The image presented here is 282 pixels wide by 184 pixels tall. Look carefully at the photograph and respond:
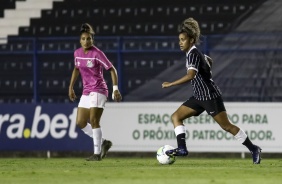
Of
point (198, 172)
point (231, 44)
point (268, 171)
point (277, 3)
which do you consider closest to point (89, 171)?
point (198, 172)

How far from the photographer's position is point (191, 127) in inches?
787

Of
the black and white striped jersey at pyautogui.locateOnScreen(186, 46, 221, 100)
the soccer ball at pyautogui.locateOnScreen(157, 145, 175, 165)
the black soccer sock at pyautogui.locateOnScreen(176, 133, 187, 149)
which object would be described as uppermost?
the black and white striped jersey at pyautogui.locateOnScreen(186, 46, 221, 100)

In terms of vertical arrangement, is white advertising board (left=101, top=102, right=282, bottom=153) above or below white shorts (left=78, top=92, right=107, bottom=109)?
below

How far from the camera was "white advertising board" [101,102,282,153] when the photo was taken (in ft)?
64.4

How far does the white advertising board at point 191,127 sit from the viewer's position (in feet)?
64.4

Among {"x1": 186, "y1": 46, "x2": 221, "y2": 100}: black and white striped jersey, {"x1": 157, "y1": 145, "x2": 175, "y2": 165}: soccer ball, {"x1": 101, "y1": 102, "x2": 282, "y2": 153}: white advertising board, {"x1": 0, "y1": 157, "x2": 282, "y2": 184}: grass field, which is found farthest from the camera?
{"x1": 101, "y1": 102, "x2": 282, "y2": 153}: white advertising board

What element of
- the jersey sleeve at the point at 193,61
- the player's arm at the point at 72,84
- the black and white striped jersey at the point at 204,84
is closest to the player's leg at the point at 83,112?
the player's arm at the point at 72,84

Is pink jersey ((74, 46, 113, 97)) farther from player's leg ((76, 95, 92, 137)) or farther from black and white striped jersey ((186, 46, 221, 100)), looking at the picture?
black and white striped jersey ((186, 46, 221, 100))

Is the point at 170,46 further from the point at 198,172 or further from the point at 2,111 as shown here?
the point at 198,172

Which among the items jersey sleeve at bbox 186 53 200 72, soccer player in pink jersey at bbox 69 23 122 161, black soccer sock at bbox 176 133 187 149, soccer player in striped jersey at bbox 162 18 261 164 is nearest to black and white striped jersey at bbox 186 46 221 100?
soccer player in striped jersey at bbox 162 18 261 164

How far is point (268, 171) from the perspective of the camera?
44.9ft

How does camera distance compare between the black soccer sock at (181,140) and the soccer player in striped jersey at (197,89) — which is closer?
the soccer player in striped jersey at (197,89)

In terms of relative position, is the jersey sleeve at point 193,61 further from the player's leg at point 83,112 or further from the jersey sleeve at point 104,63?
the player's leg at point 83,112

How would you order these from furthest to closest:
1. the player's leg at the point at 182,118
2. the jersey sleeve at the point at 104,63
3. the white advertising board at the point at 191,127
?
the white advertising board at the point at 191,127 < the jersey sleeve at the point at 104,63 < the player's leg at the point at 182,118
